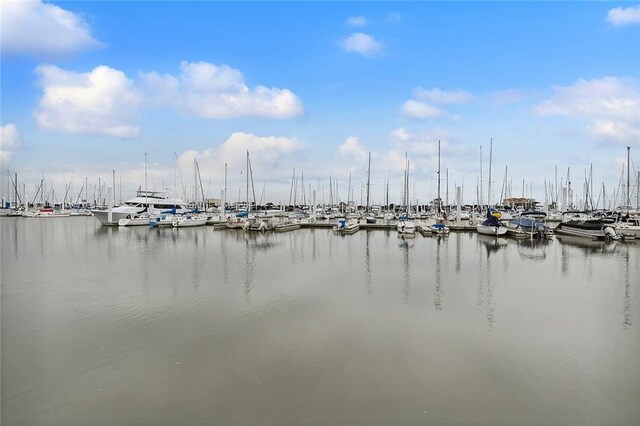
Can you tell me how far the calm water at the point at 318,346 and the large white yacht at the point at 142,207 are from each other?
37.7m

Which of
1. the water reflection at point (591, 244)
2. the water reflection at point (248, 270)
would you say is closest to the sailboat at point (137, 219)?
the water reflection at point (248, 270)

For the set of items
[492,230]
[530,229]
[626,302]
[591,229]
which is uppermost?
[591,229]

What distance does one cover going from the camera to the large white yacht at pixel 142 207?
182 feet

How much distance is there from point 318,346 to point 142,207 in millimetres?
58229

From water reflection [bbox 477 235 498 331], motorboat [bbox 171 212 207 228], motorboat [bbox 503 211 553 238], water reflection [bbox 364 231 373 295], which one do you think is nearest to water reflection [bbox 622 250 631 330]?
water reflection [bbox 477 235 498 331]

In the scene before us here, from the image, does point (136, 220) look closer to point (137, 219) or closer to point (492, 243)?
point (137, 219)

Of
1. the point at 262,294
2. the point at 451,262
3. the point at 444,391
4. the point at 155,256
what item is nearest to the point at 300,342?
the point at 444,391

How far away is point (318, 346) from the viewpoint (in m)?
9.70

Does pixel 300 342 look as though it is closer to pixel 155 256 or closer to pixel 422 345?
pixel 422 345

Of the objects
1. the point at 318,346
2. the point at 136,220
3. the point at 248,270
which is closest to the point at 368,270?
the point at 248,270

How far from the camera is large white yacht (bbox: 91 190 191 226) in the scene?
55438 mm

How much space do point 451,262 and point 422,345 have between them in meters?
15.1

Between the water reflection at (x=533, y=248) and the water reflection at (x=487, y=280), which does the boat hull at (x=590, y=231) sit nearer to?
the water reflection at (x=533, y=248)

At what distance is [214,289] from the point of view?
53.0 feet
